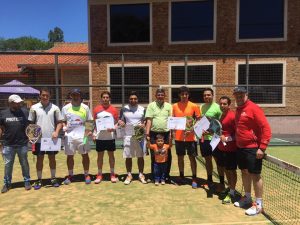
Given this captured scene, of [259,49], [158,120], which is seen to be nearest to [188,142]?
[158,120]

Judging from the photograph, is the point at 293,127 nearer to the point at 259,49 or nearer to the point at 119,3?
the point at 259,49

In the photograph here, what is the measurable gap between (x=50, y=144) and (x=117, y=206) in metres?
2.08

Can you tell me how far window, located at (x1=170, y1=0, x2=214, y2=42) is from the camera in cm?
1930

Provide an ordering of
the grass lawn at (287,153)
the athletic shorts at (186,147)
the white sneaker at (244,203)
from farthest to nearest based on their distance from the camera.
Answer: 1. the grass lawn at (287,153)
2. the athletic shorts at (186,147)
3. the white sneaker at (244,203)

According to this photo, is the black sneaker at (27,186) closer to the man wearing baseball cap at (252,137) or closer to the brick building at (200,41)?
the man wearing baseball cap at (252,137)

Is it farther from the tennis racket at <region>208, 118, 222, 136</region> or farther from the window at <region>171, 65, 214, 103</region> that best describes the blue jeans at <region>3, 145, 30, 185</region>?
the window at <region>171, 65, 214, 103</region>

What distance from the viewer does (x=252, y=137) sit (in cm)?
552

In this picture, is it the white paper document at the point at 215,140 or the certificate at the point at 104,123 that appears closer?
the white paper document at the point at 215,140

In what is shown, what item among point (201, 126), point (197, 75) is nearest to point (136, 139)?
point (201, 126)

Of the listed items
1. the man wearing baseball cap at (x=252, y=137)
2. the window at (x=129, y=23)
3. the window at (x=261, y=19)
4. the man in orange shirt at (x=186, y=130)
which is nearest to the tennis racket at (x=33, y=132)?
the man in orange shirt at (x=186, y=130)

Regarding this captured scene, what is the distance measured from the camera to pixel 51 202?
6.37 m

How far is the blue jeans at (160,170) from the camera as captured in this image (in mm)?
7570

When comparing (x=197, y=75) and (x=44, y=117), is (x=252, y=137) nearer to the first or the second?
(x=44, y=117)

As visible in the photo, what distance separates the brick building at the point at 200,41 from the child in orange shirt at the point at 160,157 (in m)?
10.5
